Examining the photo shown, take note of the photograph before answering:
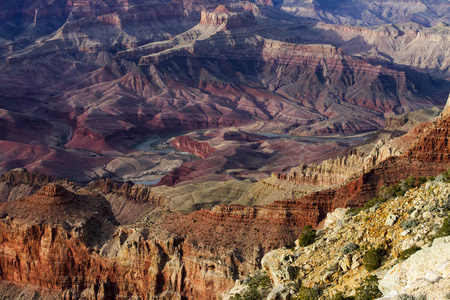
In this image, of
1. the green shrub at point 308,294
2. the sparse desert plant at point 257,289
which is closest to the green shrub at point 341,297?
the green shrub at point 308,294

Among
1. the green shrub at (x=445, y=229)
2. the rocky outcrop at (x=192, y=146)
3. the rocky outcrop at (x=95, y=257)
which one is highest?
the rocky outcrop at (x=192, y=146)

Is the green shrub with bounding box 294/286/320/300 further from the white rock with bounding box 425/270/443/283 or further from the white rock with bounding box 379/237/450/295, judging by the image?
the white rock with bounding box 425/270/443/283

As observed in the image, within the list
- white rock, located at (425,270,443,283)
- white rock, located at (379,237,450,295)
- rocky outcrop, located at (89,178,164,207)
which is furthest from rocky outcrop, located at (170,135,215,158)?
white rock, located at (425,270,443,283)

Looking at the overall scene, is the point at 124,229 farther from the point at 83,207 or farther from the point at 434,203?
the point at 434,203

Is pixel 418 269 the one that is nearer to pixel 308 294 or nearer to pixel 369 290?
pixel 369 290

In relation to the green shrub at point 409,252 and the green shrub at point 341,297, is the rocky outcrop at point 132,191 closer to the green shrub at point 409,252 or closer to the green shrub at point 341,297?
the green shrub at point 341,297

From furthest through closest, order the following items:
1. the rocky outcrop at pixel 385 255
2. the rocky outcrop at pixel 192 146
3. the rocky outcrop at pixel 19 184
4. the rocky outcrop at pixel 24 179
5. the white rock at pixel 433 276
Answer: the rocky outcrop at pixel 192 146, the rocky outcrop at pixel 24 179, the rocky outcrop at pixel 19 184, the rocky outcrop at pixel 385 255, the white rock at pixel 433 276

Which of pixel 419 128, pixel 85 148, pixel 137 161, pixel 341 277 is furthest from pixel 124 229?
pixel 85 148
